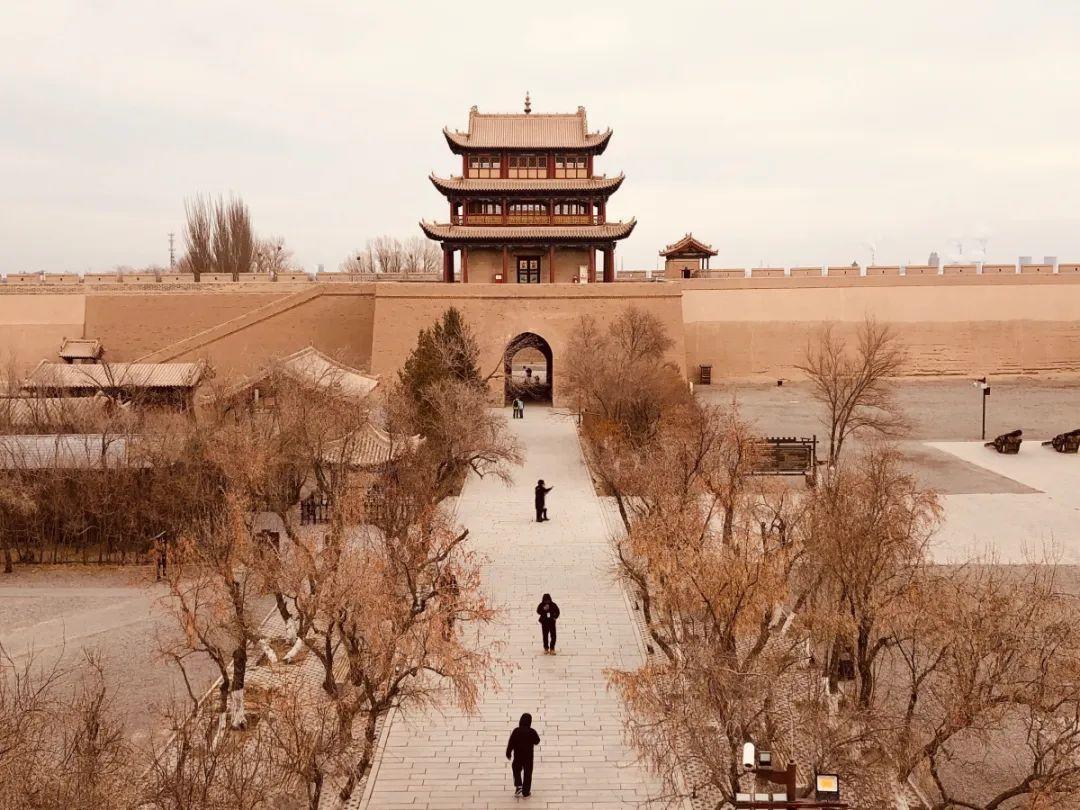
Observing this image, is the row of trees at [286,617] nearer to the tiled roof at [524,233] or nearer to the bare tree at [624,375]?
the bare tree at [624,375]

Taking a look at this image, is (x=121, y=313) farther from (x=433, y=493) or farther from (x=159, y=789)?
(x=159, y=789)

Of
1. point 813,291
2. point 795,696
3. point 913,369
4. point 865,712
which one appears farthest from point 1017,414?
point 865,712

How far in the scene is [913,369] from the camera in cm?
2880

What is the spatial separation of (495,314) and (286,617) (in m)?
17.7

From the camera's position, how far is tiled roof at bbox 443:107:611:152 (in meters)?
27.5

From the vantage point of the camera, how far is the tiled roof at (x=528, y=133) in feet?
90.3

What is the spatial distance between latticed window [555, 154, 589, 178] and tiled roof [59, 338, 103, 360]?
1606cm

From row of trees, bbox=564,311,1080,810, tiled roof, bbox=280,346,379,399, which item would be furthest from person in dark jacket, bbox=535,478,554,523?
tiled roof, bbox=280,346,379,399

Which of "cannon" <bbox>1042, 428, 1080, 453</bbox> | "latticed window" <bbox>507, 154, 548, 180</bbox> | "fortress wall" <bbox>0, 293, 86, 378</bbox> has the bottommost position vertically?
"cannon" <bbox>1042, 428, 1080, 453</bbox>

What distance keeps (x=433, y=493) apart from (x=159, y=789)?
843cm

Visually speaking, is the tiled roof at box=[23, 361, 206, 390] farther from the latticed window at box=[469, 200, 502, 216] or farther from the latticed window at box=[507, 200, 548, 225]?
the latticed window at box=[507, 200, 548, 225]

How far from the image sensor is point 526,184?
90.1ft

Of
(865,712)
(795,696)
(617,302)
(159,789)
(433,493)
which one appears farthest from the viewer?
(617,302)

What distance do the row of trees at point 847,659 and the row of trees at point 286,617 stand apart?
182 centimetres
